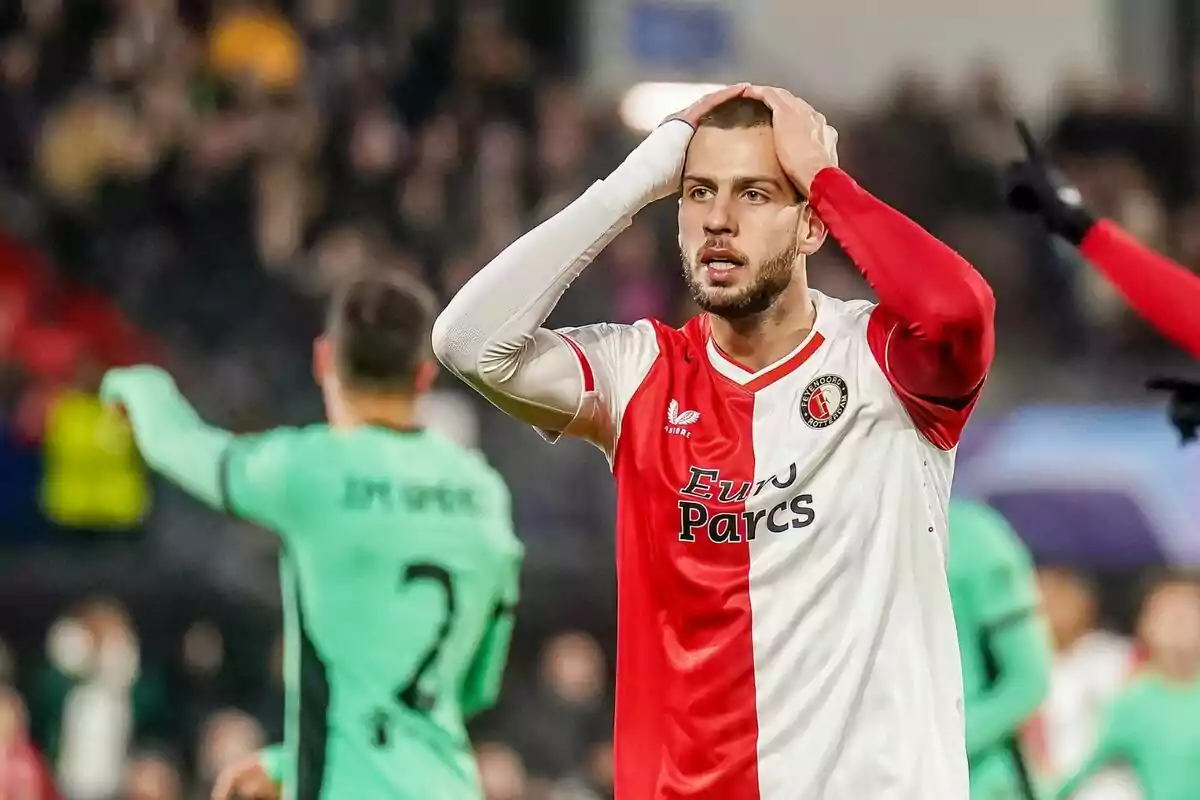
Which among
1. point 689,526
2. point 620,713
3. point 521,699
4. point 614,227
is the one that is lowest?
point 521,699

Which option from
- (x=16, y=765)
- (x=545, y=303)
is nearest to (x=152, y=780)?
(x=16, y=765)

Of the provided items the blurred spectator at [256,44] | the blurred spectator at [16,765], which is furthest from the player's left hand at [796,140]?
the blurred spectator at [256,44]

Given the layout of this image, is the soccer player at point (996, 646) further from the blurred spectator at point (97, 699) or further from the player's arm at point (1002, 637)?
the blurred spectator at point (97, 699)

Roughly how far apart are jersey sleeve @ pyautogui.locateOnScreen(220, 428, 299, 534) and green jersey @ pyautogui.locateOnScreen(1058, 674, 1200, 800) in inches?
136

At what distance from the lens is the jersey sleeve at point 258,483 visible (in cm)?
545

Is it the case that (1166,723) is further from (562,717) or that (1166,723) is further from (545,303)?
(545,303)

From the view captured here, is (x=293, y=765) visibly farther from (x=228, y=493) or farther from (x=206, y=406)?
(x=206, y=406)

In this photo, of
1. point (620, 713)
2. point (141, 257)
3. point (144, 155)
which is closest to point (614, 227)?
point (620, 713)

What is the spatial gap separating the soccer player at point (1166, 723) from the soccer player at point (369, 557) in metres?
2.88

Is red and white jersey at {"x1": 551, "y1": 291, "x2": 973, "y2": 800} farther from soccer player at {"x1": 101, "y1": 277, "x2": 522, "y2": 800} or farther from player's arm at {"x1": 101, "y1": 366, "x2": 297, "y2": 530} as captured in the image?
player's arm at {"x1": 101, "y1": 366, "x2": 297, "y2": 530}

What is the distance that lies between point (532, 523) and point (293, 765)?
6.38 metres

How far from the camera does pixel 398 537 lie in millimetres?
5473

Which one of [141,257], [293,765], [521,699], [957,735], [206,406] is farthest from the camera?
[141,257]

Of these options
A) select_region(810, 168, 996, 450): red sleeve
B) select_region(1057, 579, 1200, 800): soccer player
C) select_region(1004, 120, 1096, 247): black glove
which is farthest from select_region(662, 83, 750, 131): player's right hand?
select_region(1057, 579, 1200, 800): soccer player
